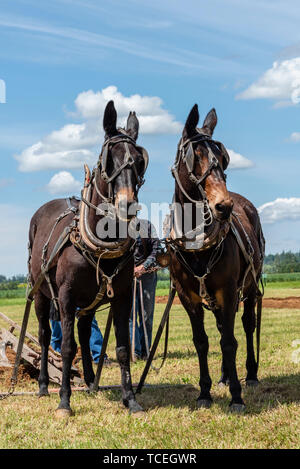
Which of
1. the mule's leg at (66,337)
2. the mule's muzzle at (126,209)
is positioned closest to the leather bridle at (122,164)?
the mule's muzzle at (126,209)

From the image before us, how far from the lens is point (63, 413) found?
19.5 ft

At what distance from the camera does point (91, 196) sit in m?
6.04

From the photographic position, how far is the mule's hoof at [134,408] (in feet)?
19.6

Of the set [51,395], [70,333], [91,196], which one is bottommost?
[51,395]

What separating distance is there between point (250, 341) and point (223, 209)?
10.5 ft

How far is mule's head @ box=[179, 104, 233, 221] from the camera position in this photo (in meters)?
5.31

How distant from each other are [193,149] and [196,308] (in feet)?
5.81

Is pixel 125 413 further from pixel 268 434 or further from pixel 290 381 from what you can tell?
pixel 290 381

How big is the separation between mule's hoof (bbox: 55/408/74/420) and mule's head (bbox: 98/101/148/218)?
2.21m

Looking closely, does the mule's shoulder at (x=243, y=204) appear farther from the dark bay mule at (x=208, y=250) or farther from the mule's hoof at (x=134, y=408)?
the mule's hoof at (x=134, y=408)

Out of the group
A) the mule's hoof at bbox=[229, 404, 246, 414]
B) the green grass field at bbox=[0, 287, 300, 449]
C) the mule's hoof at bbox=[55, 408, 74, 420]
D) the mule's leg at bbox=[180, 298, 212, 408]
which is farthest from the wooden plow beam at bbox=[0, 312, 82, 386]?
the mule's hoof at bbox=[229, 404, 246, 414]
